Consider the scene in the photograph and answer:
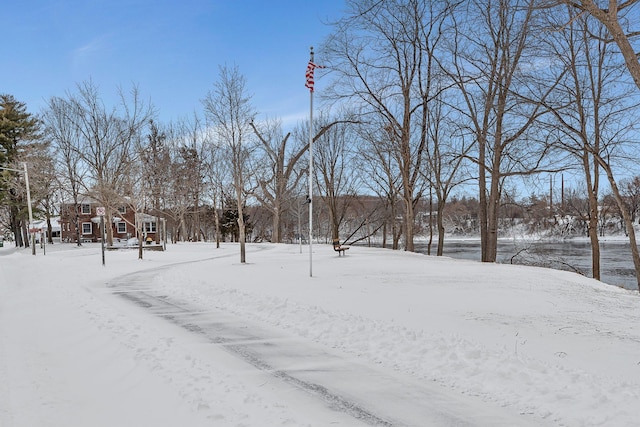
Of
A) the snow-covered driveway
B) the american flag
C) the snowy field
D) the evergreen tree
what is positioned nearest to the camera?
the snow-covered driveway

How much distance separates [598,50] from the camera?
19.1 metres

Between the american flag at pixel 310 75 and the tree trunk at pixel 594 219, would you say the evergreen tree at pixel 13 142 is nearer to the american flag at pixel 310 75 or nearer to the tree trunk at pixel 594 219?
the american flag at pixel 310 75

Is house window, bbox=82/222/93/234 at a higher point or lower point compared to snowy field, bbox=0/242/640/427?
higher

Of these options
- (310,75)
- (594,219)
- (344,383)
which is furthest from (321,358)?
(594,219)

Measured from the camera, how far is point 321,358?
591 centimetres

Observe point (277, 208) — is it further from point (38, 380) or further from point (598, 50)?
point (38, 380)

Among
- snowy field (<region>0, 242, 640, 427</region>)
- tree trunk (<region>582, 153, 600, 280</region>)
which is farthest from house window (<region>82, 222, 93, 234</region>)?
tree trunk (<region>582, 153, 600, 280</region>)

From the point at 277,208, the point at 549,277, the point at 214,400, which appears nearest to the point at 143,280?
the point at 214,400

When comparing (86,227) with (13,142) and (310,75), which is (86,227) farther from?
(310,75)

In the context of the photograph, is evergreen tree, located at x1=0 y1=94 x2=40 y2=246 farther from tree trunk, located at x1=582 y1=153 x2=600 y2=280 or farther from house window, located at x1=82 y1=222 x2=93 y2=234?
tree trunk, located at x1=582 y1=153 x2=600 y2=280

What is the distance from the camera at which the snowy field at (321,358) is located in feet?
13.8

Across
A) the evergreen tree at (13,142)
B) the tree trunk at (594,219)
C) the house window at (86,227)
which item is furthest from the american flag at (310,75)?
the house window at (86,227)

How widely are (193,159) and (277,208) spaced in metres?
13.3

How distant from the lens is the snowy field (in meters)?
4.20
